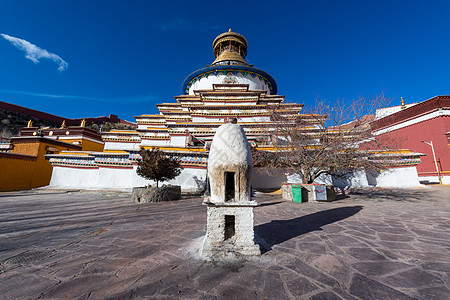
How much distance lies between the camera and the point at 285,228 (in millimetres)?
4367

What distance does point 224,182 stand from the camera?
121 inches

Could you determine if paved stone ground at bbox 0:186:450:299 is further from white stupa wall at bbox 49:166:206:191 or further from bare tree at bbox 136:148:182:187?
white stupa wall at bbox 49:166:206:191

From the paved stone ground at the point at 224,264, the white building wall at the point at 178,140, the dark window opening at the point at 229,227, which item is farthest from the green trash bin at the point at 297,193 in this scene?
the white building wall at the point at 178,140

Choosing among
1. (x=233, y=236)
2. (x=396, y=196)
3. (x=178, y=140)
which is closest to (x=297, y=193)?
(x=396, y=196)

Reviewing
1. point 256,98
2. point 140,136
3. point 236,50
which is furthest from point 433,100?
point 140,136

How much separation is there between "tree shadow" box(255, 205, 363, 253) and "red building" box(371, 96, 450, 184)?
13858mm

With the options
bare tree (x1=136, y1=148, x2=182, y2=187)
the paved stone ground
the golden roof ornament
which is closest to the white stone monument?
the paved stone ground

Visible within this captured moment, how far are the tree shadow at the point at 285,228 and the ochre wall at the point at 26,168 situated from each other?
20683 mm

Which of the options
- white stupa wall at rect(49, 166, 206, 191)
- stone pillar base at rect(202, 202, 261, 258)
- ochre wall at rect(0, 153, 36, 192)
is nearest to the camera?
stone pillar base at rect(202, 202, 261, 258)

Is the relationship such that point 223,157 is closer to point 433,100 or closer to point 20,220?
point 20,220

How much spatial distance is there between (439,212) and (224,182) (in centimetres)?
815

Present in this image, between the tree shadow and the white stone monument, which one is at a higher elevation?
the white stone monument

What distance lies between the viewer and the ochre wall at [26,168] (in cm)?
1370

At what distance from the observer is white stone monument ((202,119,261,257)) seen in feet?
9.61
